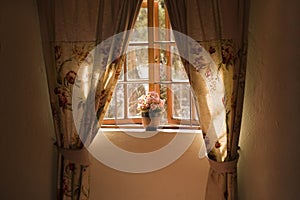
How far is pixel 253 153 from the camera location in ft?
8.50

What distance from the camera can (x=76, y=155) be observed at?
9.05 ft

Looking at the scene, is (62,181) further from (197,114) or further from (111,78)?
(197,114)

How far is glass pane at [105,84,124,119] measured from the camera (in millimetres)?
3022

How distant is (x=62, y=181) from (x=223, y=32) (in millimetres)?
1412

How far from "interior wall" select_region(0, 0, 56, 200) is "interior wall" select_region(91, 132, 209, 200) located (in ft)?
1.16

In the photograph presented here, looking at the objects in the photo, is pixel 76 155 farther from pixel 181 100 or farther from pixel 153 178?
pixel 181 100

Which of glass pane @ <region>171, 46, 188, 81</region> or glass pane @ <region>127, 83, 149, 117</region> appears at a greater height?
glass pane @ <region>171, 46, 188, 81</region>

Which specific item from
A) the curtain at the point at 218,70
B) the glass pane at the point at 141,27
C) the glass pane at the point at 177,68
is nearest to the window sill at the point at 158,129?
the curtain at the point at 218,70

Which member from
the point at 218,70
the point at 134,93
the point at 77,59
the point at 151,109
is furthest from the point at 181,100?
the point at 77,59

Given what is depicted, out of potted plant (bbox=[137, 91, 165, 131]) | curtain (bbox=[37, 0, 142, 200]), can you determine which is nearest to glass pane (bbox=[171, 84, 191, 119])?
potted plant (bbox=[137, 91, 165, 131])

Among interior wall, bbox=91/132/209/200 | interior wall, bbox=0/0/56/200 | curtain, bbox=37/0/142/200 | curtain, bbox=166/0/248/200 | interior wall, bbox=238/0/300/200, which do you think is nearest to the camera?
interior wall, bbox=238/0/300/200

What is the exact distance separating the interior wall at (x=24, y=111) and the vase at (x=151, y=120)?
0.65 meters

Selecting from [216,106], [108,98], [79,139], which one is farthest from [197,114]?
[79,139]

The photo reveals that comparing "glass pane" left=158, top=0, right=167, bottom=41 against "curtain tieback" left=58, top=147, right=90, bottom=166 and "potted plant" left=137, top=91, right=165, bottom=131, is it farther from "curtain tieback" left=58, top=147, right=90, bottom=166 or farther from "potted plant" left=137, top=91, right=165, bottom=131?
"curtain tieback" left=58, top=147, right=90, bottom=166
